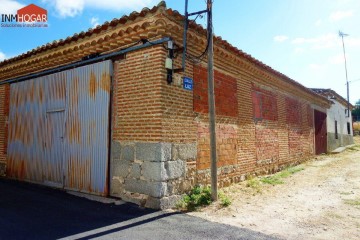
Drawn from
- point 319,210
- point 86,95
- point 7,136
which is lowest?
point 319,210

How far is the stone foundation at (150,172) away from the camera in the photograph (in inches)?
215

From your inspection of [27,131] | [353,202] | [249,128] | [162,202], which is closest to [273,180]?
[249,128]

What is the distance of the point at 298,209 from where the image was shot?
575 cm

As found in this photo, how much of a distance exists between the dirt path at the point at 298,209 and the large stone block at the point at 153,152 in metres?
1.28

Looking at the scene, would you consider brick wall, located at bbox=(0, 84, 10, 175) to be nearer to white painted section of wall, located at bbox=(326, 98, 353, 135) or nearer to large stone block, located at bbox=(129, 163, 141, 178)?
large stone block, located at bbox=(129, 163, 141, 178)

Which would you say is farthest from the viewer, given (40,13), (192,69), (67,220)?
(40,13)

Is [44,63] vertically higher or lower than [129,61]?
higher

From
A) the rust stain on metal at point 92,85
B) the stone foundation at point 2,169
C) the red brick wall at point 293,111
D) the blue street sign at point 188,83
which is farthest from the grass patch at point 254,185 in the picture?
the stone foundation at point 2,169

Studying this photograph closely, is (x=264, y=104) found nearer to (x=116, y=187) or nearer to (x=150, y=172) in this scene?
(x=150, y=172)

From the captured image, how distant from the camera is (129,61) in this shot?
20.5ft

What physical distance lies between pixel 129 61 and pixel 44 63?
3.46 m

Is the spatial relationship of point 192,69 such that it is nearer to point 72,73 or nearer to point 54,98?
point 72,73

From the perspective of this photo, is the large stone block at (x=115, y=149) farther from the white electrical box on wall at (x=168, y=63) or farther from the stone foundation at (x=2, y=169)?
the stone foundation at (x=2, y=169)

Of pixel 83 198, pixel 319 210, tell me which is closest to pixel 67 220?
pixel 83 198
